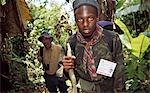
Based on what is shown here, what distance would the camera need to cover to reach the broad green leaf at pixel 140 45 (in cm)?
538

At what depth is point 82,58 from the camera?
3.02 metres

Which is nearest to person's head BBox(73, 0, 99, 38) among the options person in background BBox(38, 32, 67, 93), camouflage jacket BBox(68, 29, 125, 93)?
camouflage jacket BBox(68, 29, 125, 93)

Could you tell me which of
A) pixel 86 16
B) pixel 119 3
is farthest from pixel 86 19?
pixel 119 3

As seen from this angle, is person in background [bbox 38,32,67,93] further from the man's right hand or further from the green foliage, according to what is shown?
the man's right hand

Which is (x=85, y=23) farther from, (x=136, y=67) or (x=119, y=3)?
(x=119, y=3)

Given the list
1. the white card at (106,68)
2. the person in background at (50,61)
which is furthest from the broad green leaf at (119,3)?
the white card at (106,68)

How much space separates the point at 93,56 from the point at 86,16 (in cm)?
33

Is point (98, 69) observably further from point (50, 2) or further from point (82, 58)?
point (50, 2)

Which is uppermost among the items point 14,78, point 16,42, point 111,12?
point 111,12

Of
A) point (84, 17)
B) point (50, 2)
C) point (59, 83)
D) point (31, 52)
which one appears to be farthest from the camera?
point (50, 2)

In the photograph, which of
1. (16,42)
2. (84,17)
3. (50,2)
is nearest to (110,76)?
(84,17)

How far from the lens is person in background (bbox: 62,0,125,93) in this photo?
114 inches

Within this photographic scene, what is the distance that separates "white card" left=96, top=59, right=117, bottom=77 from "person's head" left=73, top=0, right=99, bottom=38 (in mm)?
251

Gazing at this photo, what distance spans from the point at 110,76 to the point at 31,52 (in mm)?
7455
